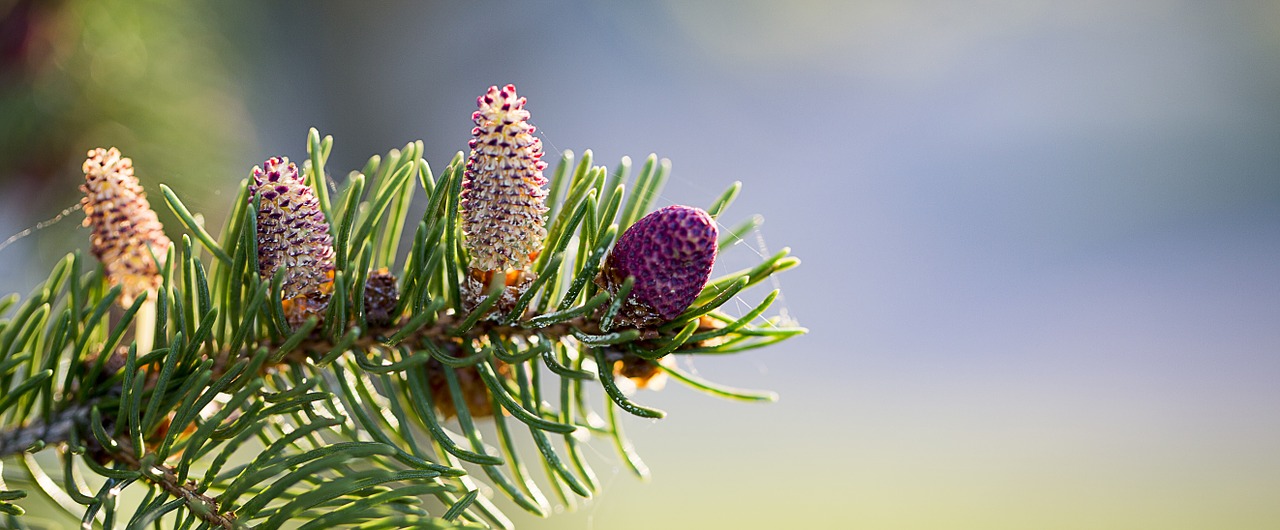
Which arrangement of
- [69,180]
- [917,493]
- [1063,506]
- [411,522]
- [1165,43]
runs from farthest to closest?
1. [1165,43]
2. [917,493]
3. [1063,506]
4. [69,180]
5. [411,522]

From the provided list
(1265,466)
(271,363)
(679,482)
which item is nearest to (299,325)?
(271,363)

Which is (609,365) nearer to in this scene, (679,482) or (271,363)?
(271,363)

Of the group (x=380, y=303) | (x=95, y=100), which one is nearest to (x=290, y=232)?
(x=380, y=303)

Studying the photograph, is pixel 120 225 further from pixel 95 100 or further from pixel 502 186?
pixel 95 100

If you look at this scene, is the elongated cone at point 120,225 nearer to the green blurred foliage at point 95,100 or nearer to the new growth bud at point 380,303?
the new growth bud at point 380,303

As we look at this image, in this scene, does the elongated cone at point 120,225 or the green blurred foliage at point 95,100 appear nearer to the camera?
the elongated cone at point 120,225

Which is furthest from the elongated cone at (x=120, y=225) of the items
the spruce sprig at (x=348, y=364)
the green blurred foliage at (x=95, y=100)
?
the green blurred foliage at (x=95, y=100)
